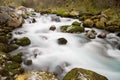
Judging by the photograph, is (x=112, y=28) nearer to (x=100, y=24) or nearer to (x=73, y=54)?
(x=100, y=24)

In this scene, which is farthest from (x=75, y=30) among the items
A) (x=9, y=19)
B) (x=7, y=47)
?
(x=7, y=47)

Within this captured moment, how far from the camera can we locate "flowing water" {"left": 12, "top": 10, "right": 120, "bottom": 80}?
32.9 feet

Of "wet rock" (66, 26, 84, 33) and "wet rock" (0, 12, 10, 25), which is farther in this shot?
"wet rock" (0, 12, 10, 25)

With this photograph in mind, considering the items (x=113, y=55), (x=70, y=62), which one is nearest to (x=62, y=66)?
(x=70, y=62)

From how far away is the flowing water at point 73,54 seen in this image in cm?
1002

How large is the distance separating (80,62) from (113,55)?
2417 millimetres

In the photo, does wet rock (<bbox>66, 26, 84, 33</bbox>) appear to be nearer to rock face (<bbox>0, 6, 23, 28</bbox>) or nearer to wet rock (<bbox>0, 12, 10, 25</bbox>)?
rock face (<bbox>0, 6, 23, 28</bbox>)

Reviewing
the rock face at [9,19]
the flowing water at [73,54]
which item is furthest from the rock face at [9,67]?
the rock face at [9,19]

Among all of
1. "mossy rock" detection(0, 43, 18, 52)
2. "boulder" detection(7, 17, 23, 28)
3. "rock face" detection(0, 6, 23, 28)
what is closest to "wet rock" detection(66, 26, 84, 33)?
"boulder" detection(7, 17, 23, 28)

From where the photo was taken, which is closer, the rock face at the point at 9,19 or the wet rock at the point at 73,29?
the wet rock at the point at 73,29

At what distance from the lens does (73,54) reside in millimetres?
11867

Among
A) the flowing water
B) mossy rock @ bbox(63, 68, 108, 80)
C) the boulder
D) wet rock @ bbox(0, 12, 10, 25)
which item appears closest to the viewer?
mossy rock @ bbox(63, 68, 108, 80)

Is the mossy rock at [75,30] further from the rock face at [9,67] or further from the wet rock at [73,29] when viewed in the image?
the rock face at [9,67]

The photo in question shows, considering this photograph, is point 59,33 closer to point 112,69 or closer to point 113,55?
point 113,55
